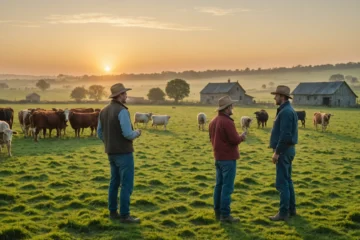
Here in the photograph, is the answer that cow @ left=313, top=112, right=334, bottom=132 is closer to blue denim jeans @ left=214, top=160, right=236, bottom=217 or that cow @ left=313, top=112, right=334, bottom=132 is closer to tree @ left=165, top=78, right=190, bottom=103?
blue denim jeans @ left=214, top=160, right=236, bottom=217

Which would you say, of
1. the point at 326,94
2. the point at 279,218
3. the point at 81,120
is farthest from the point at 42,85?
the point at 279,218

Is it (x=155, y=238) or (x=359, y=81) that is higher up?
(x=359, y=81)

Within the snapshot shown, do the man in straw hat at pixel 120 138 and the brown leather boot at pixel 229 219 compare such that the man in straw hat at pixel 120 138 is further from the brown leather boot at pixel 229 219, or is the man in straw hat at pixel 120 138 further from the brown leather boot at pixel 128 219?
the brown leather boot at pixel 229 219

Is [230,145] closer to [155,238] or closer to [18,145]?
[155,238]

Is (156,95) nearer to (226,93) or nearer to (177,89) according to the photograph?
(177,89)

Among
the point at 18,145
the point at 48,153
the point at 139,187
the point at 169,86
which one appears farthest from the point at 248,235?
the point at 169,86

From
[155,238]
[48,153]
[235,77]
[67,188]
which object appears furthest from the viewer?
[235,77]

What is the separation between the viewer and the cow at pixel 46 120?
62.2 feet

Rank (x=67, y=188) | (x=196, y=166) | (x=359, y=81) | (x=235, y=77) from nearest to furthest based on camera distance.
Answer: (x=67, y=188) → (x=196, y=166) → (x=359, y=81) → (x=235, y=77)

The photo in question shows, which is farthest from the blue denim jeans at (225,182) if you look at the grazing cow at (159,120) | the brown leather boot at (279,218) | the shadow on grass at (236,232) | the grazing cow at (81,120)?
the grazing cow at (159,120)

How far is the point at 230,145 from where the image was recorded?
662 centimetres

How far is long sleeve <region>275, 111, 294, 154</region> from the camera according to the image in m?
6.56

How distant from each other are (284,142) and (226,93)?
7139cm

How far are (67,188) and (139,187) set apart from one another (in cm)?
193
